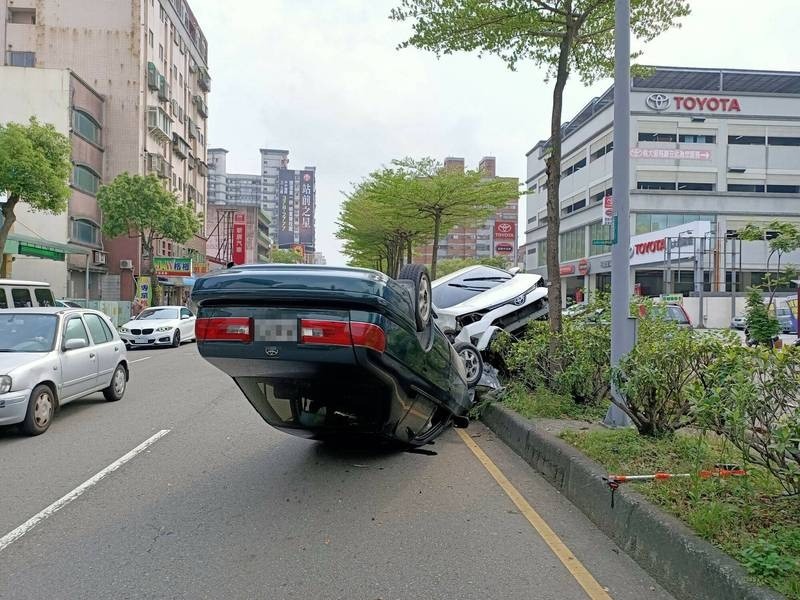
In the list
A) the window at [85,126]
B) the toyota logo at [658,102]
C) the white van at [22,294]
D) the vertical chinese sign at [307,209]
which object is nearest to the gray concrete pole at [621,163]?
the white van at [22,294]

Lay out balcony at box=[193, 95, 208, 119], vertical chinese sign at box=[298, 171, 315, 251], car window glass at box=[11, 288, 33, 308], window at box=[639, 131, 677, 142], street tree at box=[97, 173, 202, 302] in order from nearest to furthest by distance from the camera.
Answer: car window glass at box=[11, 288, 33, 308] → street tree at box=[97, 173, 202, 302] → window at box=[639, 131, 677, 142] → balcony at box=[193, 95, 208, 119] → vertical chinese sign at box=[298, 171, 315, 251]

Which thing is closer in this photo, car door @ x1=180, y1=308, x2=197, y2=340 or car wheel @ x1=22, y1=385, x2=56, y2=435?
car wheel @ x1=22, y1=385, x2=56, y2=435

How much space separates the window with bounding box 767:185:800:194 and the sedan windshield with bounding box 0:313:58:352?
53.4 m

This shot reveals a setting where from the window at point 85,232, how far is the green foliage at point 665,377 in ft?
122

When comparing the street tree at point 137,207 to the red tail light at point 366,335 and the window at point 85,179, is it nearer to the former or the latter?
the window at point 85,179

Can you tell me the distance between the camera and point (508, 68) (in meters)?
10.2

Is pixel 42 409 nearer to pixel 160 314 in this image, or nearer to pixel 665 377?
pixel 665 377

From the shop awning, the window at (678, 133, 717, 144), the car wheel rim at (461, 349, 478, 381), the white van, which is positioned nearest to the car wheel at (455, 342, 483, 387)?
the car wheel rim at (461, 349, 478, 381)

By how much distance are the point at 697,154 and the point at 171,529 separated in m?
51.9

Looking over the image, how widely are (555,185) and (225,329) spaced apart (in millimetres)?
5934

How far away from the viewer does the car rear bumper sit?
6938 millimetres

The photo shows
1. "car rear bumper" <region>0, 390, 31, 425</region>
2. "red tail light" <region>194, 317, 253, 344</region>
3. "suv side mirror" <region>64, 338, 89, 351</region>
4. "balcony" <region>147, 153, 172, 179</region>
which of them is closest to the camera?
"red tail light" <region>194, 317, 253, 344</region>

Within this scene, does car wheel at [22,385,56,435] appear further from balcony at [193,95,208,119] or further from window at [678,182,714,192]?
balcony at [193,95,208,119]

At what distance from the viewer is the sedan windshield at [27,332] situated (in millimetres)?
7918
